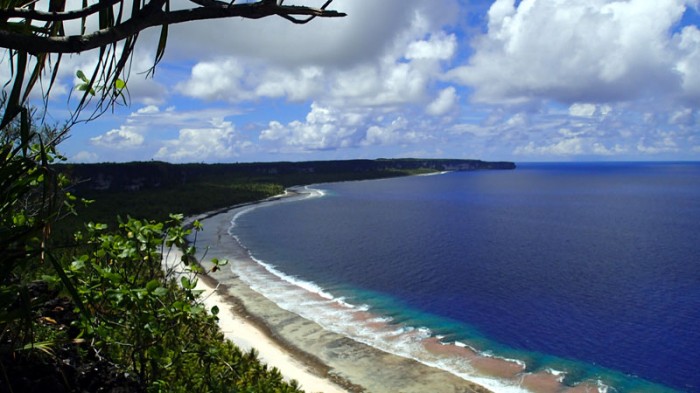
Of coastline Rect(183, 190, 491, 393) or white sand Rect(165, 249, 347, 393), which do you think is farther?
coastline Rect(183, 190, 491, 393)

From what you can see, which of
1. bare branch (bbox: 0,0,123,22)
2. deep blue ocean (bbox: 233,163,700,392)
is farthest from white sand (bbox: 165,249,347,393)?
bare branch (bbox: 0,0,123,22)

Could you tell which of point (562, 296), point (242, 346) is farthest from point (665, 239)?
point (242, 346)

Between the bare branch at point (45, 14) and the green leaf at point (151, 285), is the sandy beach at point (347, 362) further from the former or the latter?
the bare branch at point (45, 14)

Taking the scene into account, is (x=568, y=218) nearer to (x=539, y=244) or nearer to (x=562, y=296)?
(x=539, y=244)

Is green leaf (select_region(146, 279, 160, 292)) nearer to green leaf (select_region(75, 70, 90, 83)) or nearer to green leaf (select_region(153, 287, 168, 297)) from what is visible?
green leaf (select_region(153, 287, 168, 297))

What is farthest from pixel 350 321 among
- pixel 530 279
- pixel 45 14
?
pixel 45 14

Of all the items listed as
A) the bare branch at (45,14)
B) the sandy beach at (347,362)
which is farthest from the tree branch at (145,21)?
the sandy beach at (347,362)

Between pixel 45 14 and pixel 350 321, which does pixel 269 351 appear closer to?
pixel 350 321
